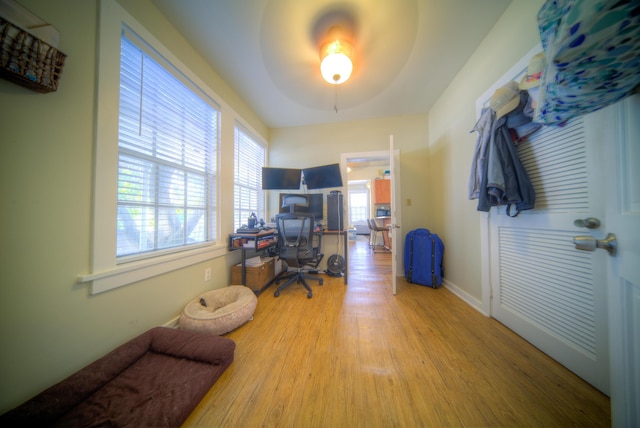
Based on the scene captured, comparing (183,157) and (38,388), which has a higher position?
(183,157)

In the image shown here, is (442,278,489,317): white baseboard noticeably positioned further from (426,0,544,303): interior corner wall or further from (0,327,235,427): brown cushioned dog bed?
(0,327,235,427): brown cushioned dog bed

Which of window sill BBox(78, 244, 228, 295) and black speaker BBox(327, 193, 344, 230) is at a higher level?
black speaker BBox(327, 193, 344, 230)

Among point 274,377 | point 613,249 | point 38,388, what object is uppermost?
point 613,249

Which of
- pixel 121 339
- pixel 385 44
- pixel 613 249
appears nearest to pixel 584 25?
pixel 613 249

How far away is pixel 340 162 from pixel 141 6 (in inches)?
97.9

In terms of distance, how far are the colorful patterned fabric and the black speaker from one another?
2184 millimetres

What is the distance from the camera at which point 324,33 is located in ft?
5.06

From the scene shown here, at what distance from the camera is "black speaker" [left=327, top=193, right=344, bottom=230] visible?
276 cm

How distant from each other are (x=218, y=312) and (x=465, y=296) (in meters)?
2.59

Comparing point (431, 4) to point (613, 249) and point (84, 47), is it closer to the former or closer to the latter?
point (613, 249)

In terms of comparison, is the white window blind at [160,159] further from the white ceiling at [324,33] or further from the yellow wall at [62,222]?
the white ceiling at [324,33]

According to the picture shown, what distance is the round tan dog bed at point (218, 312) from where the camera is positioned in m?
1.33

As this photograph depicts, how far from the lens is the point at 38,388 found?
32.7 inches

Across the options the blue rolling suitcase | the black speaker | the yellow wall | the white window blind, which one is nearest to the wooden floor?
the blue rolling suitcase
